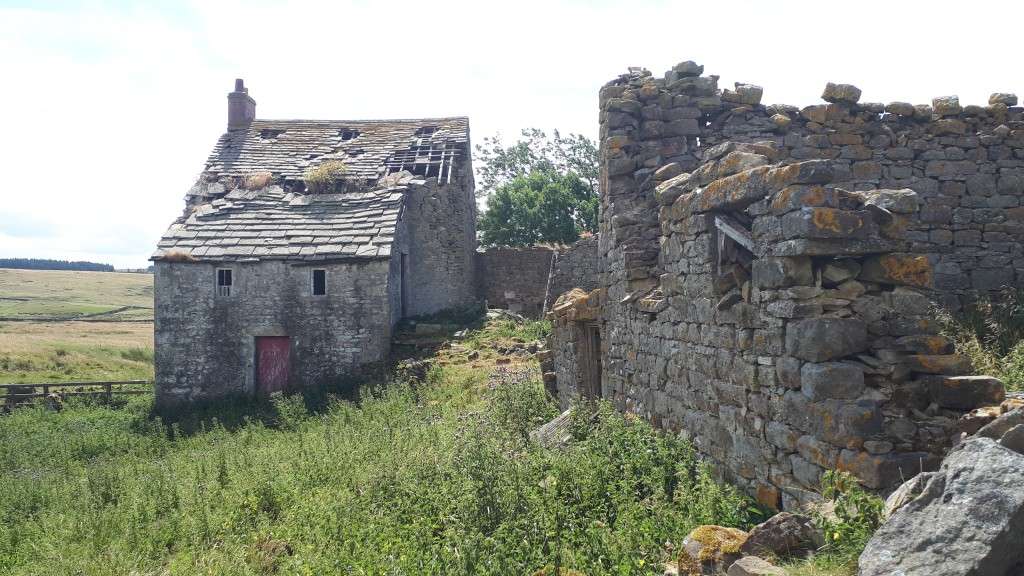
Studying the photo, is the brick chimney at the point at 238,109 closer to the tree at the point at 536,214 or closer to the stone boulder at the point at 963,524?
the tree at the point at 536,214

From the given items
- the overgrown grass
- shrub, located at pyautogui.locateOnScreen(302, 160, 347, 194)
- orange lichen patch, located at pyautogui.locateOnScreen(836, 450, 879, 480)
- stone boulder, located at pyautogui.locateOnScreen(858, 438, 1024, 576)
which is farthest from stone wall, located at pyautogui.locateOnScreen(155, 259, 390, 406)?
stone boulder, located at pyautogui.locateOnScreen(858, 438, 1024, 576)

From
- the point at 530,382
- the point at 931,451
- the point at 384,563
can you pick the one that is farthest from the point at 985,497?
the point at 530,382

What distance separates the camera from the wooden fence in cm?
1895

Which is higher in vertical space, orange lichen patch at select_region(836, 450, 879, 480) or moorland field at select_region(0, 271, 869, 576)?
orange lichen patch at select_region(836, 450, 879, 480)

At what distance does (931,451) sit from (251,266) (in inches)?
655

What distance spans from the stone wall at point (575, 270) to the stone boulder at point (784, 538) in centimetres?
1626

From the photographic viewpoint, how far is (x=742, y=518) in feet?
16.1

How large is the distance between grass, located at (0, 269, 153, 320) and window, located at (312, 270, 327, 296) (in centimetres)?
4051

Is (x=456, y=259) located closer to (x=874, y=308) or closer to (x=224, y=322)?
(x=224, y=322)

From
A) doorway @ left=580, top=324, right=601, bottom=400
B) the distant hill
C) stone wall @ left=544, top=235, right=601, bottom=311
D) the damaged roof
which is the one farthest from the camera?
the distant hill

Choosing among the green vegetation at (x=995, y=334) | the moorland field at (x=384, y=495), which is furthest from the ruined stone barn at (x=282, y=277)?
the green vegetation at (x=995, y=334)

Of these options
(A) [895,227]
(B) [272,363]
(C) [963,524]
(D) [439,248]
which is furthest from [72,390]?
(C) [963,524]

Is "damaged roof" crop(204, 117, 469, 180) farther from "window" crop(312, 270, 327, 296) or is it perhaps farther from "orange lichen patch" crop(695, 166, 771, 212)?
"orange lichen patch" crop(695, 166, 771, 212)

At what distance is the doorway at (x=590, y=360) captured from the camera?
33.4 feet
